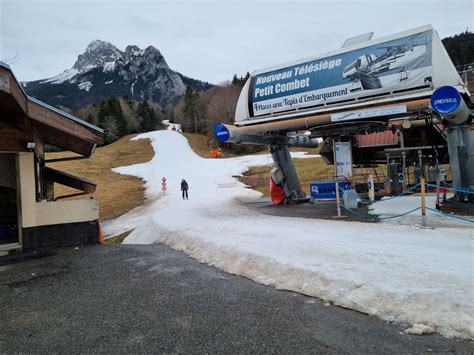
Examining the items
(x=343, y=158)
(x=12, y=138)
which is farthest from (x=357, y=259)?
(x=12, y=138)

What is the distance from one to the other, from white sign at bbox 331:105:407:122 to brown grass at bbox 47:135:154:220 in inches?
706

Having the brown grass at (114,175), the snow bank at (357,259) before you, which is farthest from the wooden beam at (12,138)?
the brown grass at (114,175)

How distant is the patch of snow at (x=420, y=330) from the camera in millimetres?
3646

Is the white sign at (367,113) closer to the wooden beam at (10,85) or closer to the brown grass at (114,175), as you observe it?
the wooden beam at (10,85)

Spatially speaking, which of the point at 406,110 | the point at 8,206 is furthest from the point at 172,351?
the point at 8,206

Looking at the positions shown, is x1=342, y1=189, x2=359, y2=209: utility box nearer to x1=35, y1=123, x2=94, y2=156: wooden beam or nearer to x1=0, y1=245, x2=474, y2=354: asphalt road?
x1=0, y1=245, x2=474, y2=354: asphalt road

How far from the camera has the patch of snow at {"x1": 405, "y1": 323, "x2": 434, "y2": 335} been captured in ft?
12.0

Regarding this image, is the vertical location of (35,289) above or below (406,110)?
below

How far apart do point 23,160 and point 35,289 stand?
15.2ft

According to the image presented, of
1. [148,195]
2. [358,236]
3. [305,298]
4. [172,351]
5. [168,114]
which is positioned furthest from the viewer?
[168,114]

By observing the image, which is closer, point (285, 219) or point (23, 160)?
point (23, 160)

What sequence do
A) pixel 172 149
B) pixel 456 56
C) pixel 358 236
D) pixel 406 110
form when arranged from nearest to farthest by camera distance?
pixel 358 236, pixel 406 110, pixel 172 149, pixel 456 56

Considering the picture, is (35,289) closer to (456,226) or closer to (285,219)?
(285,219)

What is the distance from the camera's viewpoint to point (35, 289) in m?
5.87
